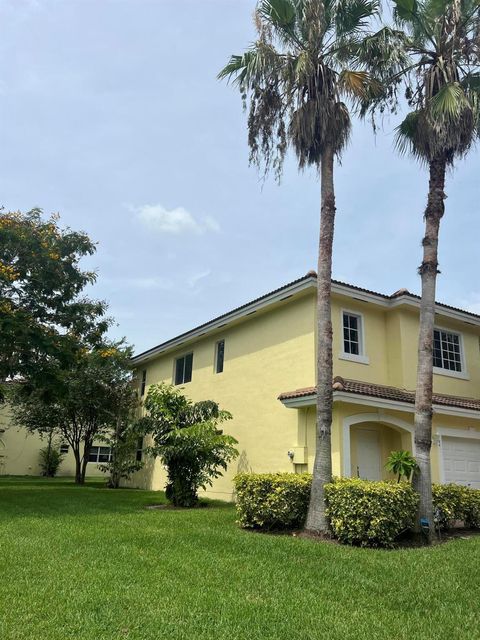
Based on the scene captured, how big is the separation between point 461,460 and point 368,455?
3167 mm

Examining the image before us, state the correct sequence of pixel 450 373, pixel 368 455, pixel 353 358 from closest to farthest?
pixel 368 455 → pixel 353 358 → pixel 450 373

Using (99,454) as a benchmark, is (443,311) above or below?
above

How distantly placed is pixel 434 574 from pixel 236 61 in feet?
36.2

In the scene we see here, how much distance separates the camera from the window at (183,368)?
20.8 meters

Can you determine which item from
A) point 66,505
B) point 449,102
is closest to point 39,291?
point 66,505

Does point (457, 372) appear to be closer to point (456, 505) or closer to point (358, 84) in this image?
point (456, 505)

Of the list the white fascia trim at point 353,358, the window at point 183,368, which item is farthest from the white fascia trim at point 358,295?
the window at point 183,368

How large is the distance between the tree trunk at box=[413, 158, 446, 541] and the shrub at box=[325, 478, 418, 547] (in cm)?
43

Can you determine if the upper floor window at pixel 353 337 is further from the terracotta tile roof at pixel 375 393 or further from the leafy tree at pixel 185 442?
the leafy tree at pixel 185 442

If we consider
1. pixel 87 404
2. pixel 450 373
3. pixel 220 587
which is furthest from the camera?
pixel 87 404

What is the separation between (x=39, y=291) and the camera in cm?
1470

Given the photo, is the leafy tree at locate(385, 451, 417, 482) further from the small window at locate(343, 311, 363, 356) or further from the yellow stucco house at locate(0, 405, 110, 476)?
the yellow stucco house at locate(0, 405, 110, 476)

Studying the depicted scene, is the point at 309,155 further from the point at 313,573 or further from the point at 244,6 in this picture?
the point at 313,573

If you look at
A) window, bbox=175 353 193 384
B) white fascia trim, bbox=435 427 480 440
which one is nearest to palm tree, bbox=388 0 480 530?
white fascia trim, bbox=435 427 480 440
